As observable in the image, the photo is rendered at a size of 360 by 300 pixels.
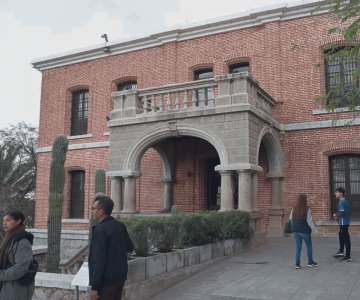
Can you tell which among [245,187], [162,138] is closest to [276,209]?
[245,187]

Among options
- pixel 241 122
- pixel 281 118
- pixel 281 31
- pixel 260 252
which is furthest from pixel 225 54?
pixel 260 252

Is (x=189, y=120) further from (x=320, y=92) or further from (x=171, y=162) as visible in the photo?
(x=320, y=92)

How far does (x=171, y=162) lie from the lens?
16.0 meters

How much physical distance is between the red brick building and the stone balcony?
0.03 meters

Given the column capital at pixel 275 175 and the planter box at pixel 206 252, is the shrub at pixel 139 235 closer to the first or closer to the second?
the planter box at pixel 206 252

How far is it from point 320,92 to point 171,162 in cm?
584

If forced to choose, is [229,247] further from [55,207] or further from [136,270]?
[55,207]

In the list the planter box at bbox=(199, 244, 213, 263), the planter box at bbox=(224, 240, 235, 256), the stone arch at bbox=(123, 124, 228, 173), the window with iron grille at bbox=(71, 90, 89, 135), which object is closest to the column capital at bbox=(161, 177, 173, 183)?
the stone arch at bbox=(123, 124, 228, 173)

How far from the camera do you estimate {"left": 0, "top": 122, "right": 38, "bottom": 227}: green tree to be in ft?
79.6

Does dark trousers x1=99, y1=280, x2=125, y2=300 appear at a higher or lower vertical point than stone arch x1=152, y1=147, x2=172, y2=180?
lower

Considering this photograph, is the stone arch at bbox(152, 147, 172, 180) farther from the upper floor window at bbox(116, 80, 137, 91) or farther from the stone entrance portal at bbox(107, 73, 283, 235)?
the upper floor window at bbox(116, 80, 137, 91)

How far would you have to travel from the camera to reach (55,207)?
10727 mm

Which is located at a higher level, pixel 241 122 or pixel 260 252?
pixel 241 122

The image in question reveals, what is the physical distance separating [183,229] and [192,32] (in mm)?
10171
